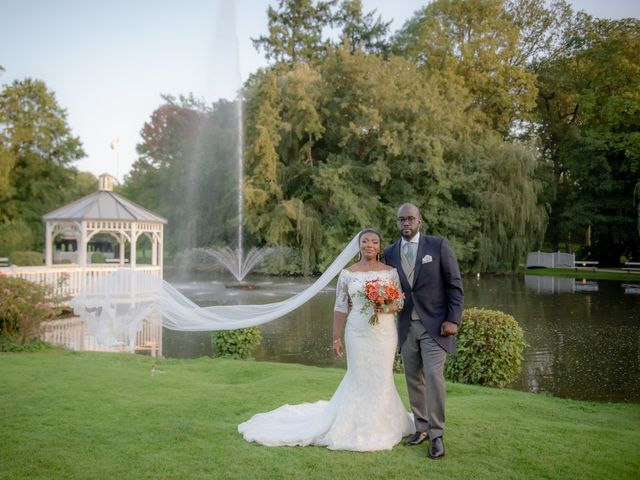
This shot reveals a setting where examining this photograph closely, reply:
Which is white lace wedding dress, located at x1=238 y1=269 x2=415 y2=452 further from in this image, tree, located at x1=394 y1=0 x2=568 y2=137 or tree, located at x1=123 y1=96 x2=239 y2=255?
tree, located at x1=394 y1=0 x2=568 y2=137

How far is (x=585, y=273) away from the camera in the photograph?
108 feet

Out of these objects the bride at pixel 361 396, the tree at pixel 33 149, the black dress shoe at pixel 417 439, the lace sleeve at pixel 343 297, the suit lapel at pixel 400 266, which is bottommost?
the black dress shoe at pixel 417 439

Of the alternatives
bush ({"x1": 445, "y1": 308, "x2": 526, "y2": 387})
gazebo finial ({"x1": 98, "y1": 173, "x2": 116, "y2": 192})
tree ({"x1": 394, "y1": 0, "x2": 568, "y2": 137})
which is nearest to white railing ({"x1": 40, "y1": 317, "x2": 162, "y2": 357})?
gazebo finial ({"x1": 98, "y1": 173, "x2": 116, "y2": 192})

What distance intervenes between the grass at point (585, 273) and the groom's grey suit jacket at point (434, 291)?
2805 cm

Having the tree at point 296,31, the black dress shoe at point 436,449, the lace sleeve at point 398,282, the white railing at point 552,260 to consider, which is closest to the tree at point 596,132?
the white railing at point 552,260

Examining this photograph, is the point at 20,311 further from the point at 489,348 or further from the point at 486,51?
the point at 486,51

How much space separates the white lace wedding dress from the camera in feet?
15.4

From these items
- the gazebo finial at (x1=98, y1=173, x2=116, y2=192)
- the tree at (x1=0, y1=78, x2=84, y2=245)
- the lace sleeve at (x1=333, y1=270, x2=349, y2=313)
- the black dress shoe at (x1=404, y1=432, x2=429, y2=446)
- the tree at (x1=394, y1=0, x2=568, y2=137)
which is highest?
the tree at (x1=394, y1=0, x2=568, y2=137)

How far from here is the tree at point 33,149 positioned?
1396 inches

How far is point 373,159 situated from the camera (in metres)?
32.6

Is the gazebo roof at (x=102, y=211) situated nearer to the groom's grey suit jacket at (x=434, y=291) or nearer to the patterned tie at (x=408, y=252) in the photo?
the patterned tie at (x=408, y=252)

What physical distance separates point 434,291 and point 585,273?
31640 mm

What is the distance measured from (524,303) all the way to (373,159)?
1521cm

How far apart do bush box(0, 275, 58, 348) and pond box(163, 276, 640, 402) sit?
2.55 metres
